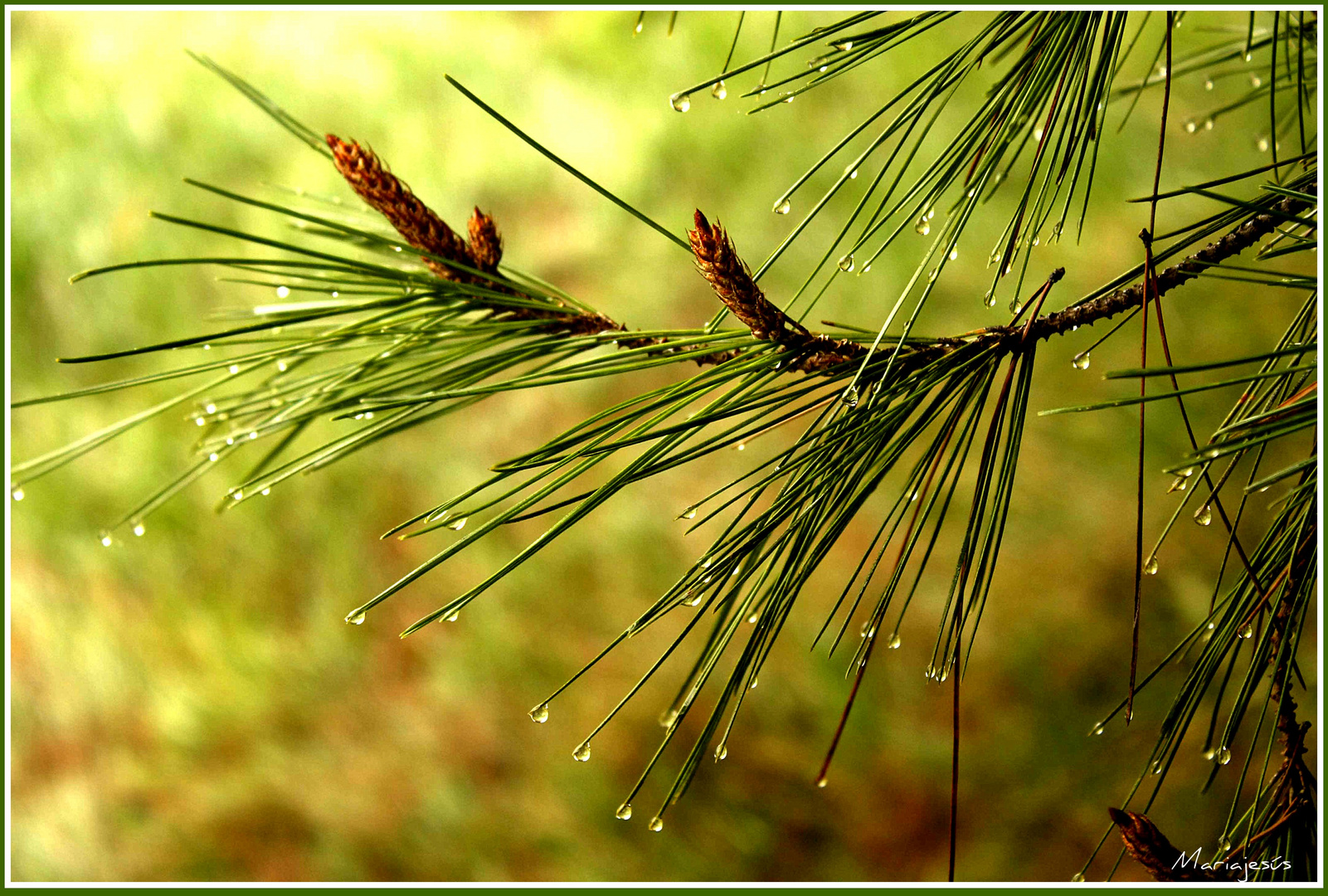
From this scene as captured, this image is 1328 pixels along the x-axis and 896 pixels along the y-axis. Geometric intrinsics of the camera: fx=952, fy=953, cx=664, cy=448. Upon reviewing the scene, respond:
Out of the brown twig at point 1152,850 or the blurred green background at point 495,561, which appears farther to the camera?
the blurred green background at point 495,561

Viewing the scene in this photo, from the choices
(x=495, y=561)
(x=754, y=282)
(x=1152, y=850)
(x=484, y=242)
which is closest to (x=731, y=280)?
(x=754, y=282)

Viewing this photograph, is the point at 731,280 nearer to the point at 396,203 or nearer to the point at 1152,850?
the point at 396,203

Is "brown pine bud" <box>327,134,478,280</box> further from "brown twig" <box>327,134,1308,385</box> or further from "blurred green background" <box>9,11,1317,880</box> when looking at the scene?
"blurred green background" <box>9,11,1317,880</box>

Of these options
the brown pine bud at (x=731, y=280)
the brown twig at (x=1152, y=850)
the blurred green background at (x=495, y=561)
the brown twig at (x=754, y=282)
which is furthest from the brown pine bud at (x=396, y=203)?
the blurred green background at (x=495, y=561)

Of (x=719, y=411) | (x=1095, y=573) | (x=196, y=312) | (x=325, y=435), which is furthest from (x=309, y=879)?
(x=719, y=411)

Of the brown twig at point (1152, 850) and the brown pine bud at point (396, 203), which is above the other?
the brown pine bud at point (396, 203)

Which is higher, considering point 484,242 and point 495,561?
point 484,242

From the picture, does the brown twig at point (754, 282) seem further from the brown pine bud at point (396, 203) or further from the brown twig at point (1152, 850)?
the brown twig at point (1152, 850)
